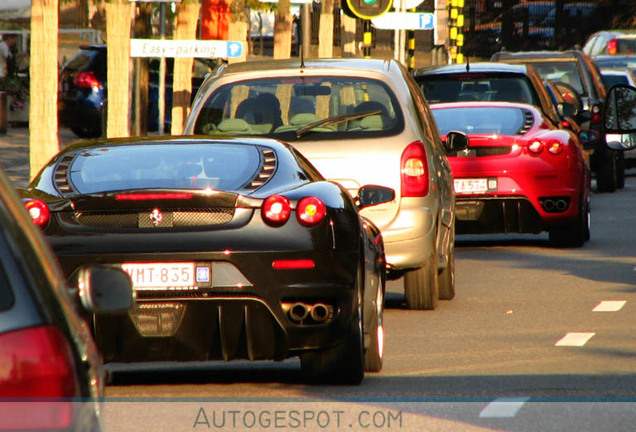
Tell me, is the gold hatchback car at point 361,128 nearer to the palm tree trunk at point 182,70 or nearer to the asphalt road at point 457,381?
the asphalt road at point 457,381

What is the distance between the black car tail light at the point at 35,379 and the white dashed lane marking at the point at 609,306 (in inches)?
330

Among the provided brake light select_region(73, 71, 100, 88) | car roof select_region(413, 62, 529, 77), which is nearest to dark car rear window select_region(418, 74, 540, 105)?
car roof select_region(413, 62, 529, 77)

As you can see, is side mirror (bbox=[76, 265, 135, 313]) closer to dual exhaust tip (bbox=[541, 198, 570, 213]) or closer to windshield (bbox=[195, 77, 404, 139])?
windshield (bbox=[195, 77, 404, 139])

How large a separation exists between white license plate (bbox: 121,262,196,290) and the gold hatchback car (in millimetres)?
2977

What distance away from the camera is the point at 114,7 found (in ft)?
60.5

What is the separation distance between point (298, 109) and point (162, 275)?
12.2 feet

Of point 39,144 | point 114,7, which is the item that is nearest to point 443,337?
point 39,144

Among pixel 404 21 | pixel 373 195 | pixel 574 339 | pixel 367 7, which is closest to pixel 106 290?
pixel 373 195

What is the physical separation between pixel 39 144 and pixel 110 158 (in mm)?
8777

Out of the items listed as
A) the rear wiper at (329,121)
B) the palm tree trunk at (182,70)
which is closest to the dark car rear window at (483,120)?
the rear wiper at (329,121)

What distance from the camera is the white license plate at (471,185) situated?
1580cm

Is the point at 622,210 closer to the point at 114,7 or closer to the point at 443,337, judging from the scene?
the point at 114,7

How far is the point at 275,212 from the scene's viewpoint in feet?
26.4

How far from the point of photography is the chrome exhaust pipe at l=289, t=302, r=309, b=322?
800 cm
